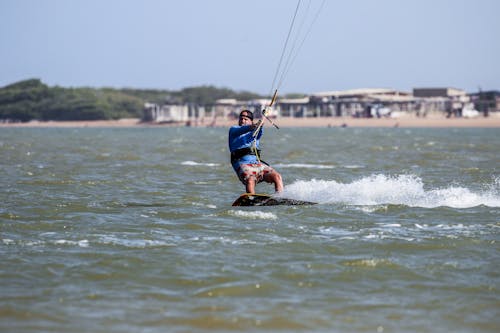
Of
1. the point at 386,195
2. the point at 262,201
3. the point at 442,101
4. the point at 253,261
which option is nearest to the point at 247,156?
the point at 262,201

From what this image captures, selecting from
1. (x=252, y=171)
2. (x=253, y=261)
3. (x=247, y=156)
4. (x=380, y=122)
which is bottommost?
(x=380, y=122)

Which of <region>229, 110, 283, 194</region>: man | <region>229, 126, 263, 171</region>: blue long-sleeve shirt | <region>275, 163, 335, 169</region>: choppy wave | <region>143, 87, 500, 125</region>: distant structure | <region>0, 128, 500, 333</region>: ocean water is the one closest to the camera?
<region>0, 128, 500, 333</region>: ocean water

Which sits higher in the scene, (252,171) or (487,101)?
(487,101)

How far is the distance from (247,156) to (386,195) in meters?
3.01

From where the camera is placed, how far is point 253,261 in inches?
417

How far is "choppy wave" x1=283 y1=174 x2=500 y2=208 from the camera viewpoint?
16.2 metres

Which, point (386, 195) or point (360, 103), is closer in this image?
point (386, 195)

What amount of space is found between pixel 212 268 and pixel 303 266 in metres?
1.07

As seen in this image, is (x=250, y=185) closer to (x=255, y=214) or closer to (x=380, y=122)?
(x=255, y=214)

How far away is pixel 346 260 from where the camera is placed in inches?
421

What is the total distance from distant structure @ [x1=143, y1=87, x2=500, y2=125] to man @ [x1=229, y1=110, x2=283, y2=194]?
141 metres

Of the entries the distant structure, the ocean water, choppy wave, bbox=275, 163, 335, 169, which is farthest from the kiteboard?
the distant structure

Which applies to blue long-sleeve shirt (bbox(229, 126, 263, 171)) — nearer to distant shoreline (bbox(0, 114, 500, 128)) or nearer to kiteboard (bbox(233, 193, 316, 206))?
kiteboard (bbox(233, 193, 316, 206))

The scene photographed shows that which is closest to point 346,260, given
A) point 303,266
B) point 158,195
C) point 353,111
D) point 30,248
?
point 303,266
